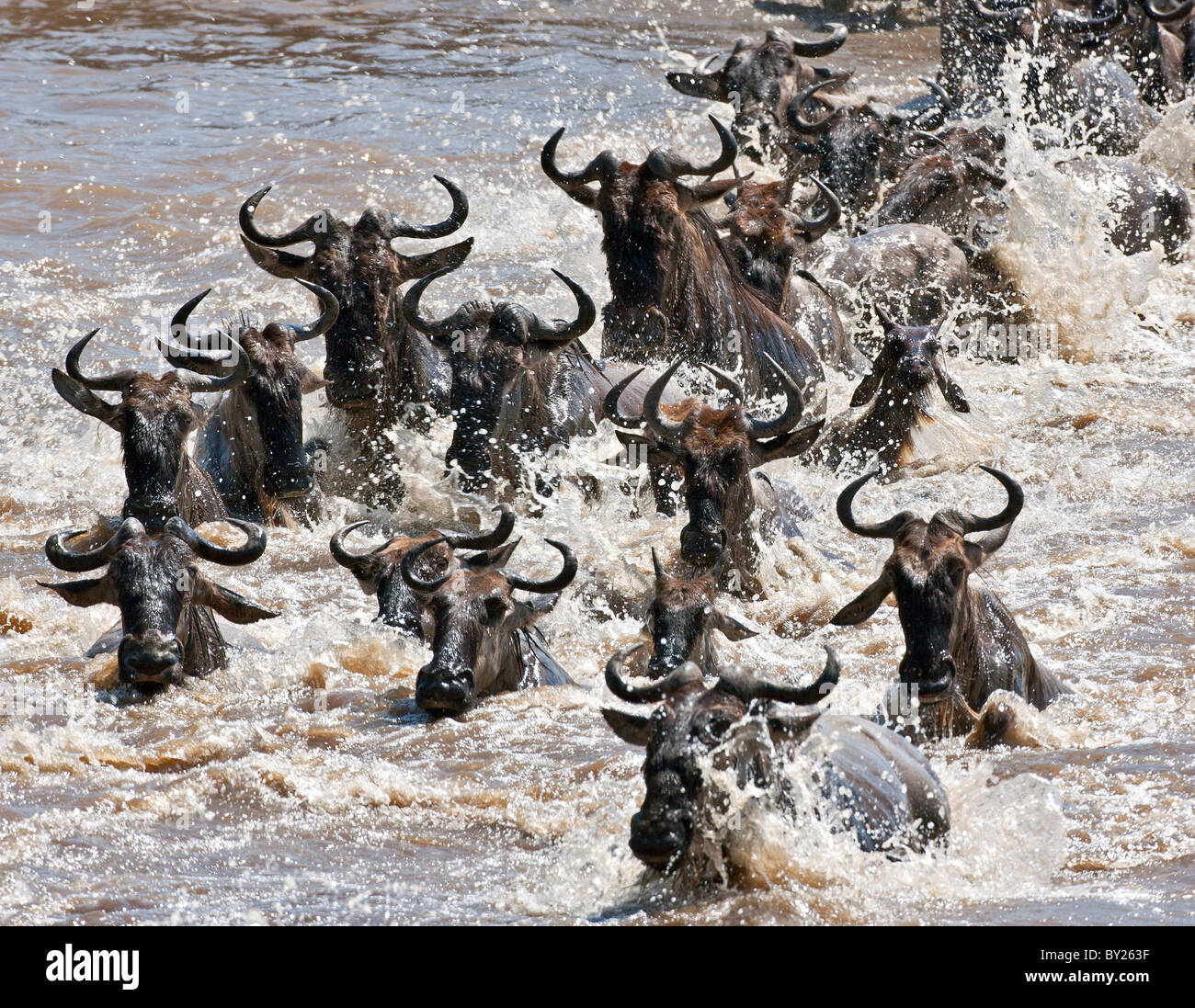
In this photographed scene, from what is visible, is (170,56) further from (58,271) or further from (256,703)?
(256,703)

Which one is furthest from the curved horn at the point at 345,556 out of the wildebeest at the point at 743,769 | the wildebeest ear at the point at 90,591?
the wildebeest at the point at 743,769

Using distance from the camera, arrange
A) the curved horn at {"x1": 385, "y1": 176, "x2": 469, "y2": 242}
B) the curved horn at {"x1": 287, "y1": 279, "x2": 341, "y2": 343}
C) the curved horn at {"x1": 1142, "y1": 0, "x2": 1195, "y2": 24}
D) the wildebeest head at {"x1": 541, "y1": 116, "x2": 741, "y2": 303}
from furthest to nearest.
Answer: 1. the curved horn at {"x1": 1142, "y1": 0, "x2": 1195, "y2": 24}
2. the curved horn at {"x1": 385, "y1": 176, "x2": 469, "y2": 242}
3. the wildebeest head at {"x1": 541, "y1": 116, "x2": 741, "y2": 303}
4. the curved horn at {"x1": 287, "y1": 279, "x2": 341, "y2": 343}

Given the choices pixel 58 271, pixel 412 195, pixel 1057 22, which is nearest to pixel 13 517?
pixel 58 271

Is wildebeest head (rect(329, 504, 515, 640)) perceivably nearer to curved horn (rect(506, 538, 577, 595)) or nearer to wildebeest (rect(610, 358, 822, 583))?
curved horn (rect(506, 538, 577, 595))

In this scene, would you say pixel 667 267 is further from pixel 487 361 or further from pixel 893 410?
pixel 893 410

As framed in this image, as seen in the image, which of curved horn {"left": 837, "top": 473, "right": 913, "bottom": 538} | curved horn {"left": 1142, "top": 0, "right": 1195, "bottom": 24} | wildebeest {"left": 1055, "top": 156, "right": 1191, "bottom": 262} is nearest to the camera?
curved horn {"left": 837, "top": 473, "right": 913, "bottom": 538}

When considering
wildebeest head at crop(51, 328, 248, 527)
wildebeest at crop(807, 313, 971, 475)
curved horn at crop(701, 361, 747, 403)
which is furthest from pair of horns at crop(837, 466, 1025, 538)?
wildebeest at crop(807, 313, 971, 475)

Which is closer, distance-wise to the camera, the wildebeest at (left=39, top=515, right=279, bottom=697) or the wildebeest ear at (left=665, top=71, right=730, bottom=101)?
the wildebeest at (left=39, top=515, right=279, bottom=697)

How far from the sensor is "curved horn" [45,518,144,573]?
8.48 metres

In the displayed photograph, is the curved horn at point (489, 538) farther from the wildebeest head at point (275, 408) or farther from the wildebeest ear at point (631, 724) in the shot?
the wildebeest ear at point (631, 724)

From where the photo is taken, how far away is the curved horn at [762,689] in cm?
597

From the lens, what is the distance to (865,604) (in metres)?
8.09

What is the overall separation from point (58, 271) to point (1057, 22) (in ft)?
36.2

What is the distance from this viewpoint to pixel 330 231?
11727mm
